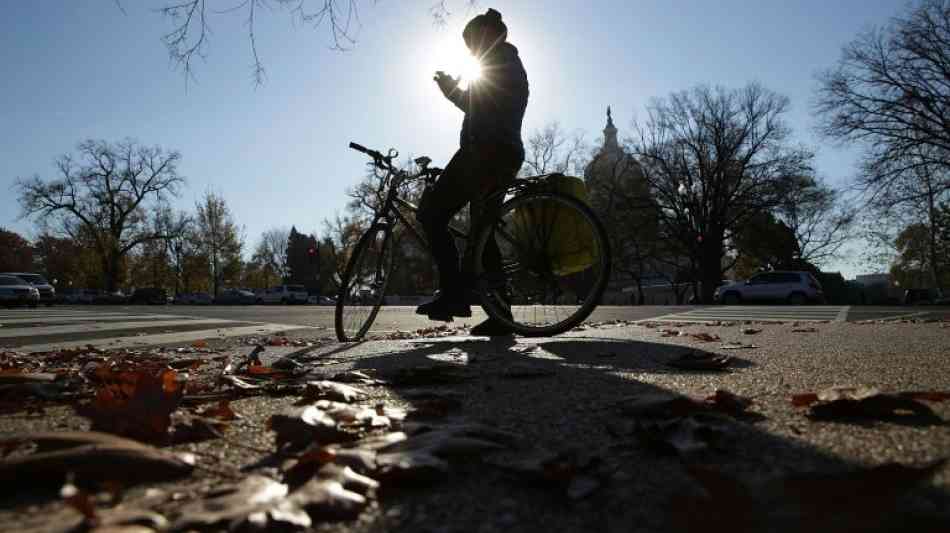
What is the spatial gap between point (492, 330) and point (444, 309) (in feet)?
1.33

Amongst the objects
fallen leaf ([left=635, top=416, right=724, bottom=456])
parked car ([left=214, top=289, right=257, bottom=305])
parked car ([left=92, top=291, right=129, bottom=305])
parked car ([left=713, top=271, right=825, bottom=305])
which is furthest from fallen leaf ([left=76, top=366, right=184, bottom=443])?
parked car ([left=92, top=291, right=129, bottom=305])

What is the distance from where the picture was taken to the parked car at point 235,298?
54312mm

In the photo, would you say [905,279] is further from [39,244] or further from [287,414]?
[39,244]

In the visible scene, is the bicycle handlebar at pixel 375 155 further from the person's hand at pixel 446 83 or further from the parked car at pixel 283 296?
the parked car at pixel 283 296

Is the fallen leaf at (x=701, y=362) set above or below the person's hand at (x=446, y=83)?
below

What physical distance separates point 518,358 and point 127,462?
206 cm

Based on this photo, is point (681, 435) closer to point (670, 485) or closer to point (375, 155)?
point (670, 485)

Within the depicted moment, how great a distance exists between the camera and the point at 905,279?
76.3m

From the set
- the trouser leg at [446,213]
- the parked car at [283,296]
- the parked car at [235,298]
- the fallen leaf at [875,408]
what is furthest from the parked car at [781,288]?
the parked car at [235,298]

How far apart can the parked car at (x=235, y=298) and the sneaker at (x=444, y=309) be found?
53.6 m

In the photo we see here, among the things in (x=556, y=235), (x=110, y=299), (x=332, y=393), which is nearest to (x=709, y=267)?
(x=556, y=235)

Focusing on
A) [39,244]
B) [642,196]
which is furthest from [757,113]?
[39,244]

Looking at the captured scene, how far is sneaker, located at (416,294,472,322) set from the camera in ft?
13.1

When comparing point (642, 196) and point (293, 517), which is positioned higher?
point (642, 196)
